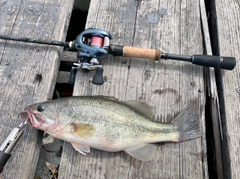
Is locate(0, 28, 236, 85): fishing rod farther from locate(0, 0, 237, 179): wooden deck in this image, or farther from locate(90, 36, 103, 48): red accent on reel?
locate(0, 0, 237, 179): wooden deck

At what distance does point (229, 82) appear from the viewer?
3.11 m

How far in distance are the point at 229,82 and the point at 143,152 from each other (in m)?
1.24

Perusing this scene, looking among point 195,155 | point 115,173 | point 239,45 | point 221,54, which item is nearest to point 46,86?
point 115,173

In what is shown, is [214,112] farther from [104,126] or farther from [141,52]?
[104,126]

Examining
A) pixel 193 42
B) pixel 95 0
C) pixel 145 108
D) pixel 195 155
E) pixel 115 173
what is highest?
pixel 95 0

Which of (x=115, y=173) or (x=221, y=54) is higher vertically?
(x=221, y=54)


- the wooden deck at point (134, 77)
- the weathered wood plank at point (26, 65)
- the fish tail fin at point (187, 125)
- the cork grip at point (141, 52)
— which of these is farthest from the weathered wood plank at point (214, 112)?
the weathered wood plank at point (26, 65)

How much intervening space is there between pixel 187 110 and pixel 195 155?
417 millimetres

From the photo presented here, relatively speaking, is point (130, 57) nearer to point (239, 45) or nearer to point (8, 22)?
point (239, 45)

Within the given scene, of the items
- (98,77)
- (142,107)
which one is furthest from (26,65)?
(142,107)

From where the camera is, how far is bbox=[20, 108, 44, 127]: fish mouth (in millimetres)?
2584

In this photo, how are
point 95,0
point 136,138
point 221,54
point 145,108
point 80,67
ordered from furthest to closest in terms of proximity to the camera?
point 95,0, point 221,54, point 80,67, point 145,108, point 136,138

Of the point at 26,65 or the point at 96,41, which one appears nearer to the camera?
the point at 96,41

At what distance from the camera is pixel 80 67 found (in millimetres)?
2984
